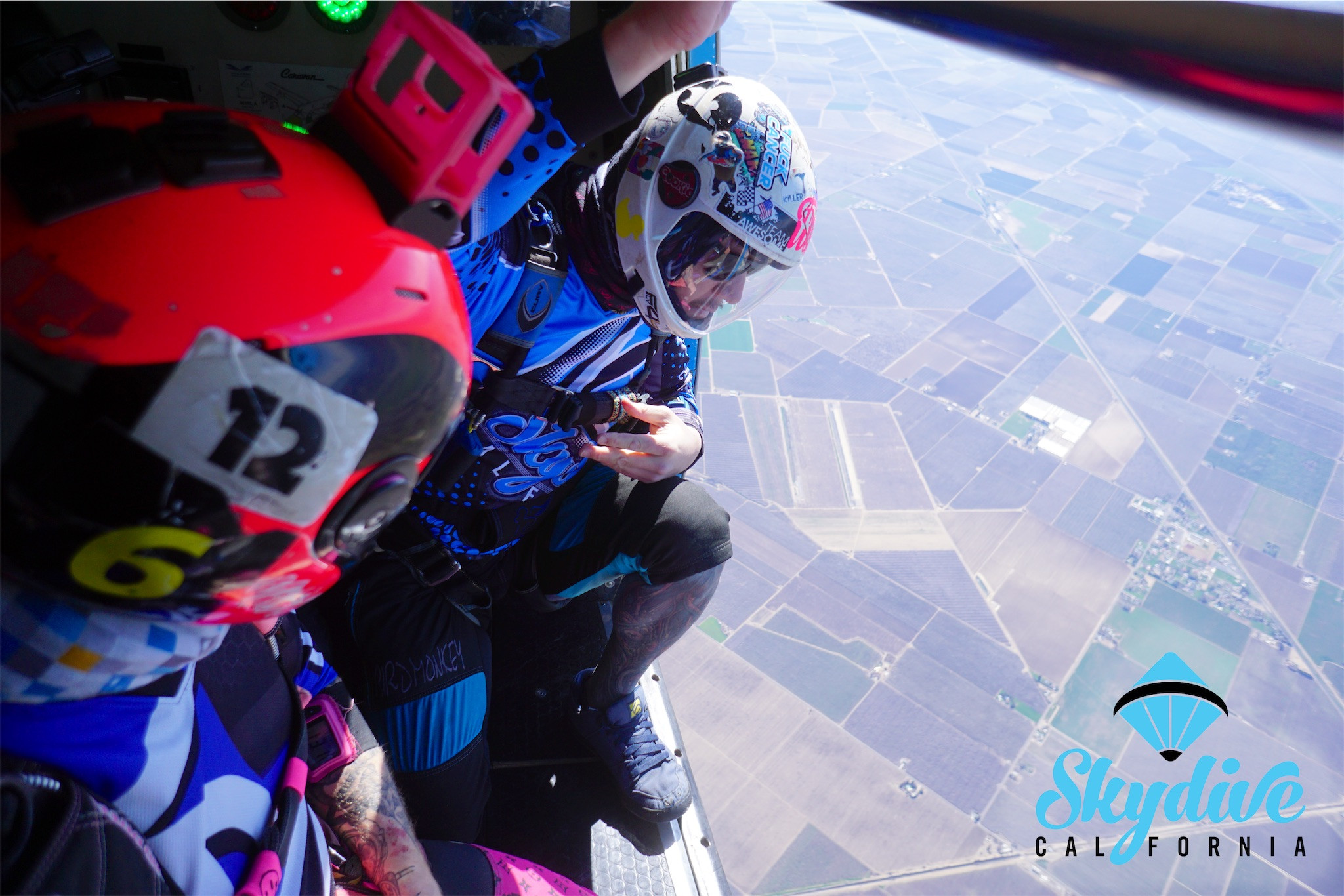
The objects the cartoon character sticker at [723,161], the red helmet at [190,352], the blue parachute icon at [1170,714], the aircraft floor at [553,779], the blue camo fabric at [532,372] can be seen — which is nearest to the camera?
the red helmet at [190,352]

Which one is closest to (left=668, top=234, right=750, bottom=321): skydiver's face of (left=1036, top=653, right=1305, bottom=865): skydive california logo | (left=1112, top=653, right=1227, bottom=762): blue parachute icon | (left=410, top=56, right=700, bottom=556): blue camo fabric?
A: (left=410, top=56, right=700, bottom=556): blue camo fabric

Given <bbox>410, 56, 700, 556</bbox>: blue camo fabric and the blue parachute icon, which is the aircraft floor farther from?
the blue parachute icon

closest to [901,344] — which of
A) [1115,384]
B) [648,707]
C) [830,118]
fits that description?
[1115,384]

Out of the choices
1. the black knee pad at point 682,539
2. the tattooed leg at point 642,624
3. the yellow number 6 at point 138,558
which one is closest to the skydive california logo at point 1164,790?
the tattooed leg at point 642,624

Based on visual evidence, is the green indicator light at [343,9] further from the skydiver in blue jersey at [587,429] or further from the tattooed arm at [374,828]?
the tattooed arm at [374,828]

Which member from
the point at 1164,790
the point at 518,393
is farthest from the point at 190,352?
the point at 1164,790

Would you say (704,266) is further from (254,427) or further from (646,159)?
(254,427)

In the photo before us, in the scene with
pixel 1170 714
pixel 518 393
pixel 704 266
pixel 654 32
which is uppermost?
pixel 654 32
